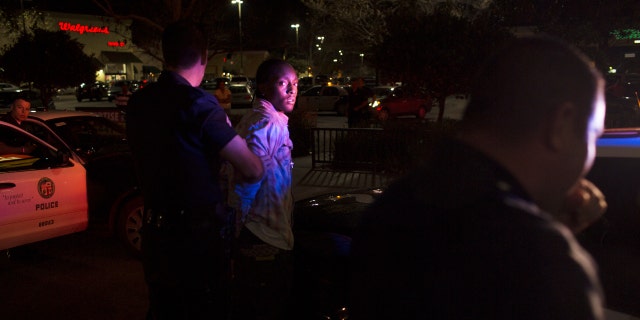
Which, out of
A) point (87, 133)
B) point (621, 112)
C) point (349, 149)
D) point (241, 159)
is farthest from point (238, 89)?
point (241, 159)

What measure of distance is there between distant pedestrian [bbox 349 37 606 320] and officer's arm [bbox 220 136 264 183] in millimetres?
1217

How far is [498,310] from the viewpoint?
1.03 metres

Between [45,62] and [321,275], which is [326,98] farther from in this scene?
[321,275]

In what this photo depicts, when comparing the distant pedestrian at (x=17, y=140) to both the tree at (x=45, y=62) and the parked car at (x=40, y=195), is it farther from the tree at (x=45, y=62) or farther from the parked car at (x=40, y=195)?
the tree at (x=45, y=62)

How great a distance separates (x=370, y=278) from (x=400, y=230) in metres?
0.13

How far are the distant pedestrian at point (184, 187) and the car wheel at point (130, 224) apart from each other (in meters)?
4.09

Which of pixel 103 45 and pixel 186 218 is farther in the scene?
pixel 103 45

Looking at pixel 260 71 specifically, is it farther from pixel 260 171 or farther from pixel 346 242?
pixel 346 242

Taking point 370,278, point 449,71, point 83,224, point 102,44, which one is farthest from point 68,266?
point 102,44

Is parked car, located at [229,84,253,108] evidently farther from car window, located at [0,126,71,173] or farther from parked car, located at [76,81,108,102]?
car window, located at [0,126,71,173]

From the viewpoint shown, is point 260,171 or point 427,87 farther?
point 427,87

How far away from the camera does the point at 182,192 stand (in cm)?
234

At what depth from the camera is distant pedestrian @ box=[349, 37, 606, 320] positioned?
1.01 meters

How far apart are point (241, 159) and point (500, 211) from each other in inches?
57.9
